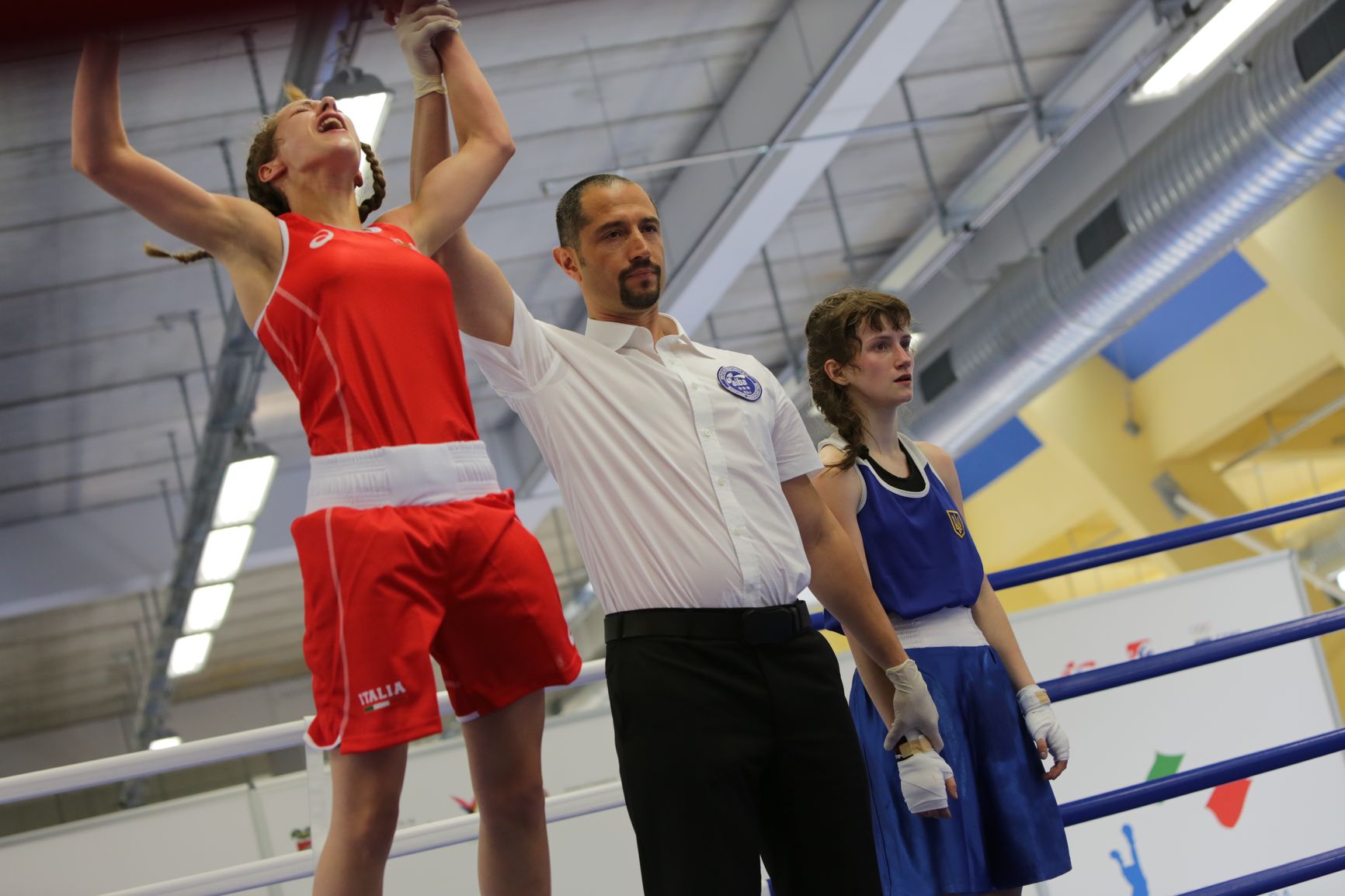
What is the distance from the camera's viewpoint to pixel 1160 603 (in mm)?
3973

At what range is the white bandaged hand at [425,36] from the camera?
2.08m

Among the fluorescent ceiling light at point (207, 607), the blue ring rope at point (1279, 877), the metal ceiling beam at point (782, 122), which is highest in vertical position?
the metal ceiling beam at point (782, 122)

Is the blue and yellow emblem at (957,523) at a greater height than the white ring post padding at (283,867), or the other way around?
the blue and yellow emblem at (957,523)

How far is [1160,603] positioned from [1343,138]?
3012 millimetres

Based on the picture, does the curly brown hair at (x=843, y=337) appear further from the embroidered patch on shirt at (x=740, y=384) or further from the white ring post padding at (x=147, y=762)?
the white ring post padding at (x=147, y=762)

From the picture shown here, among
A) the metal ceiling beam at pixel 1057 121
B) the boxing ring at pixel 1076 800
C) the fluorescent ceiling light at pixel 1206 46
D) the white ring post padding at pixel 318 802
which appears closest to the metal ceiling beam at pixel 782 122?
the fluorescent ceiling light at pixel 1206 46

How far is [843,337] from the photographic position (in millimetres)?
2551

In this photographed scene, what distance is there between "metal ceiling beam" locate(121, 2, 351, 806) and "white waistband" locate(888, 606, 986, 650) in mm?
3065

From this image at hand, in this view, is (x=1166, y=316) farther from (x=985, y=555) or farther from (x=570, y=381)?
(x=570, y=381)

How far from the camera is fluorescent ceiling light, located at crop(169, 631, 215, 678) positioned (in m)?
11.6

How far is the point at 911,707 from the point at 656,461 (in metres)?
0.57

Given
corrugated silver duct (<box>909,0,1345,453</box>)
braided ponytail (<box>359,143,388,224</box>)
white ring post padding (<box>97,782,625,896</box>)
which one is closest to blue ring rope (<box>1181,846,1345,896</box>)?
white ring post padding (<box>97,782,625,896</box>)

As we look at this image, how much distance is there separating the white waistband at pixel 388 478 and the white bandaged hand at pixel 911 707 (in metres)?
0.79

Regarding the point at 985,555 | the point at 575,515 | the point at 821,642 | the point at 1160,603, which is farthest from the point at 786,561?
the point at 985,555
